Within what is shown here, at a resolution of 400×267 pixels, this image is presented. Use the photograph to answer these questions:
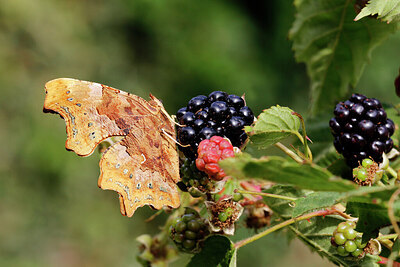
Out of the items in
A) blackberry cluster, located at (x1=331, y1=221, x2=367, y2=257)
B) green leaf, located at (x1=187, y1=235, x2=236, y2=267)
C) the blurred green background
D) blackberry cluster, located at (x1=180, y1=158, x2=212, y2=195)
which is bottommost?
the blurred green background

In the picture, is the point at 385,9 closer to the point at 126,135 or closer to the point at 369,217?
the point at 369,217

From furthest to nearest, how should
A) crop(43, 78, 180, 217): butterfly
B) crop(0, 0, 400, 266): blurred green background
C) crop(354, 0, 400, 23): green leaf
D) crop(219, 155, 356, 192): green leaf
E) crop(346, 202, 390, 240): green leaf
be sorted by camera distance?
crop(0, 0, 400, 266): blurred green background, crop(43, 78, 180, 217): butterfly, crop(354, 0, 400, 23): green leaf, crop(346, 202, 390, 240): green leaf, crop(219, 155, 356, 192): green leaf

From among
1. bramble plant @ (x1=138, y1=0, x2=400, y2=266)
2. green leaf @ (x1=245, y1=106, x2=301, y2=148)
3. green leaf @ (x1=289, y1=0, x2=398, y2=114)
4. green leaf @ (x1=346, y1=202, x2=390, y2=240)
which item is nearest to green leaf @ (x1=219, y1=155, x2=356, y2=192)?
bramble plant @ (x1=138, y1=0, x2=400, y2=266)

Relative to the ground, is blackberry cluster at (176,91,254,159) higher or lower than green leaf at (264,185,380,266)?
higher

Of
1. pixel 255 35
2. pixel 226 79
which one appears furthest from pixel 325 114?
pixel 255 35

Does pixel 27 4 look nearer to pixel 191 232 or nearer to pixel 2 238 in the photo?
pixel 2 238

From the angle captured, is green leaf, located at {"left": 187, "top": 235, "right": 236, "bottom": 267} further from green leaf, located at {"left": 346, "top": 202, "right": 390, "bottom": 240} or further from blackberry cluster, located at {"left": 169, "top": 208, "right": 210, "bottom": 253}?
green leaf, located at {"left": 346, "top": 202, "right": 390, "bottom": 240}
